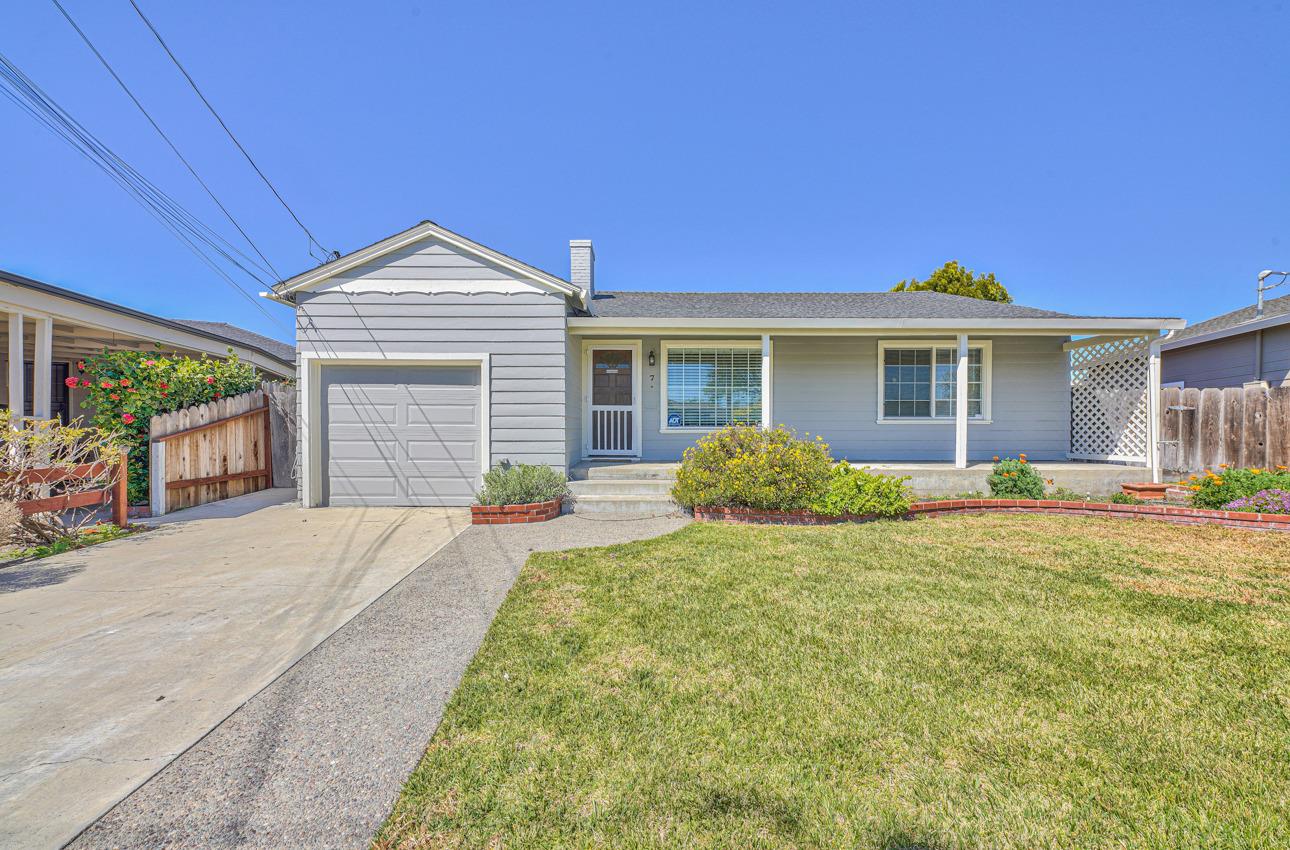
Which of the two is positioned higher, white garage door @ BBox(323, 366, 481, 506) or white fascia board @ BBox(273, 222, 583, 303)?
white fascia board @ BBox(273, 222, 583, 303)

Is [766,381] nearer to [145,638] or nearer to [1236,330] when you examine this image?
[145,638]

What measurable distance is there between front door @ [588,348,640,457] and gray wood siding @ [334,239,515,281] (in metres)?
2.76

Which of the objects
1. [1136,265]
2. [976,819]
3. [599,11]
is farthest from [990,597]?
[1136,265]

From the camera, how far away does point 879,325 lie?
8367 mm

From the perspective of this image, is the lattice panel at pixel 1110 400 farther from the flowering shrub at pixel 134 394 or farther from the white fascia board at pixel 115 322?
the white fascia board at pixel 115 322

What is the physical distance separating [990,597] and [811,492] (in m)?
2.85

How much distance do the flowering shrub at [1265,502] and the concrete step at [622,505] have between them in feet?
22.2

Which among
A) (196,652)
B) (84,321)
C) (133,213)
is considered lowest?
(196,652)

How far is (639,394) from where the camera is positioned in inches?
380

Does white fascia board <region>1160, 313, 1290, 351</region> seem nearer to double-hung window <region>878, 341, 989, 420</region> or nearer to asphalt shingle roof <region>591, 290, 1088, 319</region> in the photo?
double-hung window <region>878, 341, 989, 420</region>

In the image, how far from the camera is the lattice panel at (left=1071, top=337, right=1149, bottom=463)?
28.8 feet

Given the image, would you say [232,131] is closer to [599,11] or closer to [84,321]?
[84,321]

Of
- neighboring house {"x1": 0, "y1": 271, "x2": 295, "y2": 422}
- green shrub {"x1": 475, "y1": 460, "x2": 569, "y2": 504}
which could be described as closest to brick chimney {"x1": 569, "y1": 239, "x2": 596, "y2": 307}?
green shrub {"x1": 475, "y1": 460, "x2": 569, "y2": 504}

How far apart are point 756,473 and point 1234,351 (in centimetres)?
1211
